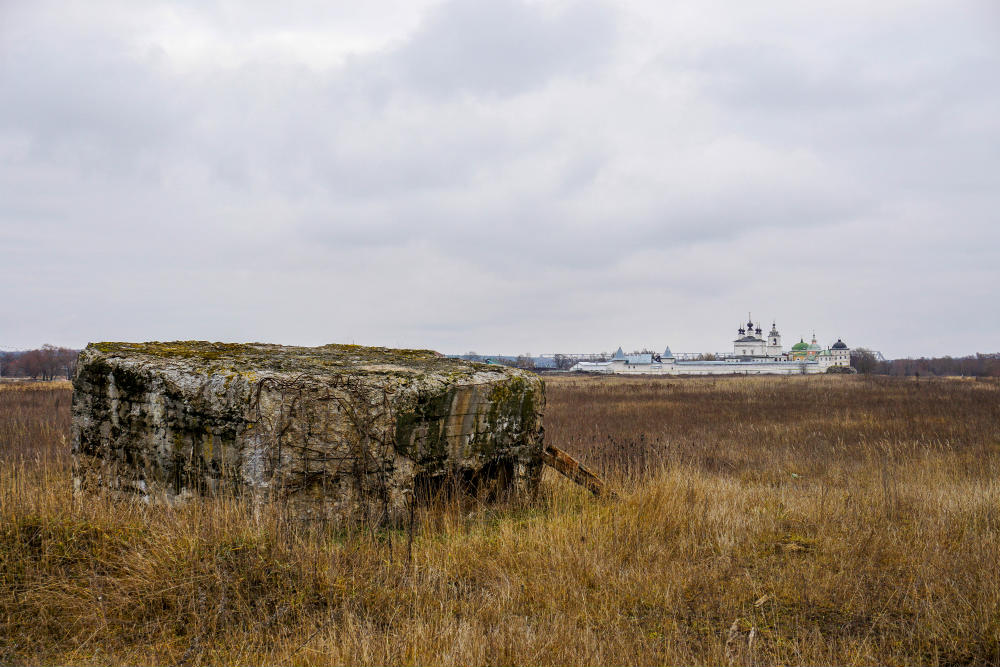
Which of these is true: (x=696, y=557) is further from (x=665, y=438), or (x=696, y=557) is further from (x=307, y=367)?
A: (x=665, y=438)

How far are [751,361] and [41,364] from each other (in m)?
100

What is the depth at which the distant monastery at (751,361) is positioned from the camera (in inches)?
3775

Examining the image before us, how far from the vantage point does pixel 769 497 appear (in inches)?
242

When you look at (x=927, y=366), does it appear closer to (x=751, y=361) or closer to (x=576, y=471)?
(x=751, y=361)

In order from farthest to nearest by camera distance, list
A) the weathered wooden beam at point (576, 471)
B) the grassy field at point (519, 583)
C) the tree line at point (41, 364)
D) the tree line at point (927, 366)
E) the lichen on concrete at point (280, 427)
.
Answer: the tree line at point (927, 366)
the tree line at point (41, 364)
the weathered wooden beam at point (576, 471)
the lichen on concrete at point (280, 427)
the grassy field at point (519, 583)

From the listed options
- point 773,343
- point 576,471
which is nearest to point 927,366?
point 773,343

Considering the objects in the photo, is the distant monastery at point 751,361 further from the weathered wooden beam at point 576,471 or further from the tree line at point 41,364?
the weathered wooden beam at point 576,471

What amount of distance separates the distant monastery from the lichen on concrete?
9318cm

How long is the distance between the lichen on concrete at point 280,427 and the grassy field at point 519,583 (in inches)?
13.5

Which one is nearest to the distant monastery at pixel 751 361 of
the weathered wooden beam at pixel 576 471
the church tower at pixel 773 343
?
the church tower at pixel 773 343

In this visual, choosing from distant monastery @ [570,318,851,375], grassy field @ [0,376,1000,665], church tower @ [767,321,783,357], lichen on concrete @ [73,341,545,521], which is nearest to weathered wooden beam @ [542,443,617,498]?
grassy field @ [0,376,1000,665]

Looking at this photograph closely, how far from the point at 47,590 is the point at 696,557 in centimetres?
416

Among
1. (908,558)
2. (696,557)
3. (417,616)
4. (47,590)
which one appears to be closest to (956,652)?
(908,558)

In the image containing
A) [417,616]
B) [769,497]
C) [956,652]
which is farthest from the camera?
[769,497]
